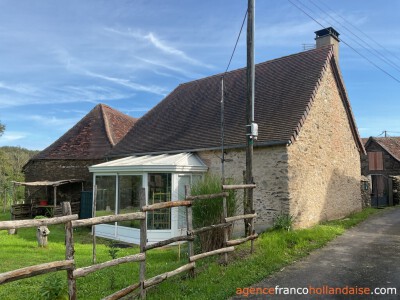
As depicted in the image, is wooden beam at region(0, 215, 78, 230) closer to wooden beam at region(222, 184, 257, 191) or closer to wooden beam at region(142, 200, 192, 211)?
wooden beam at region(142, 200, 192, 211)

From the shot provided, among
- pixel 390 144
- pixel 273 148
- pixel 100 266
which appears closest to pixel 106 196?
pixel 273 148

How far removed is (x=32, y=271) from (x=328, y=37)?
16.3m

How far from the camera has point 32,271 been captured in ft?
13.0

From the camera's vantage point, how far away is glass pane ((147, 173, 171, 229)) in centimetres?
1172

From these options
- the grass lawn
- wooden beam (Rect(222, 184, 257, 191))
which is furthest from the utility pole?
the grass lawn

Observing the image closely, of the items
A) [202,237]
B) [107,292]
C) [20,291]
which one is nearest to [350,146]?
[202,237]

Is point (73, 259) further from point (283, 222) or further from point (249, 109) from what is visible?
point (283, 222)

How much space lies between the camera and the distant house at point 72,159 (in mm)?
20328

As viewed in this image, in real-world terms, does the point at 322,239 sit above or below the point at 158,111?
below

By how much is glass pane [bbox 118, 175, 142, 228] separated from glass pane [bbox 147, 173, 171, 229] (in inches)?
22.9

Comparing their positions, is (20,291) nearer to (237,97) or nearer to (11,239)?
(11,239)

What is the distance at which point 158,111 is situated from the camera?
65.4 ft

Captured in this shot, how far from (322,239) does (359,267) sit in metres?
2.53

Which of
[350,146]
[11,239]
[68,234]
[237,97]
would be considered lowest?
[11,239]
